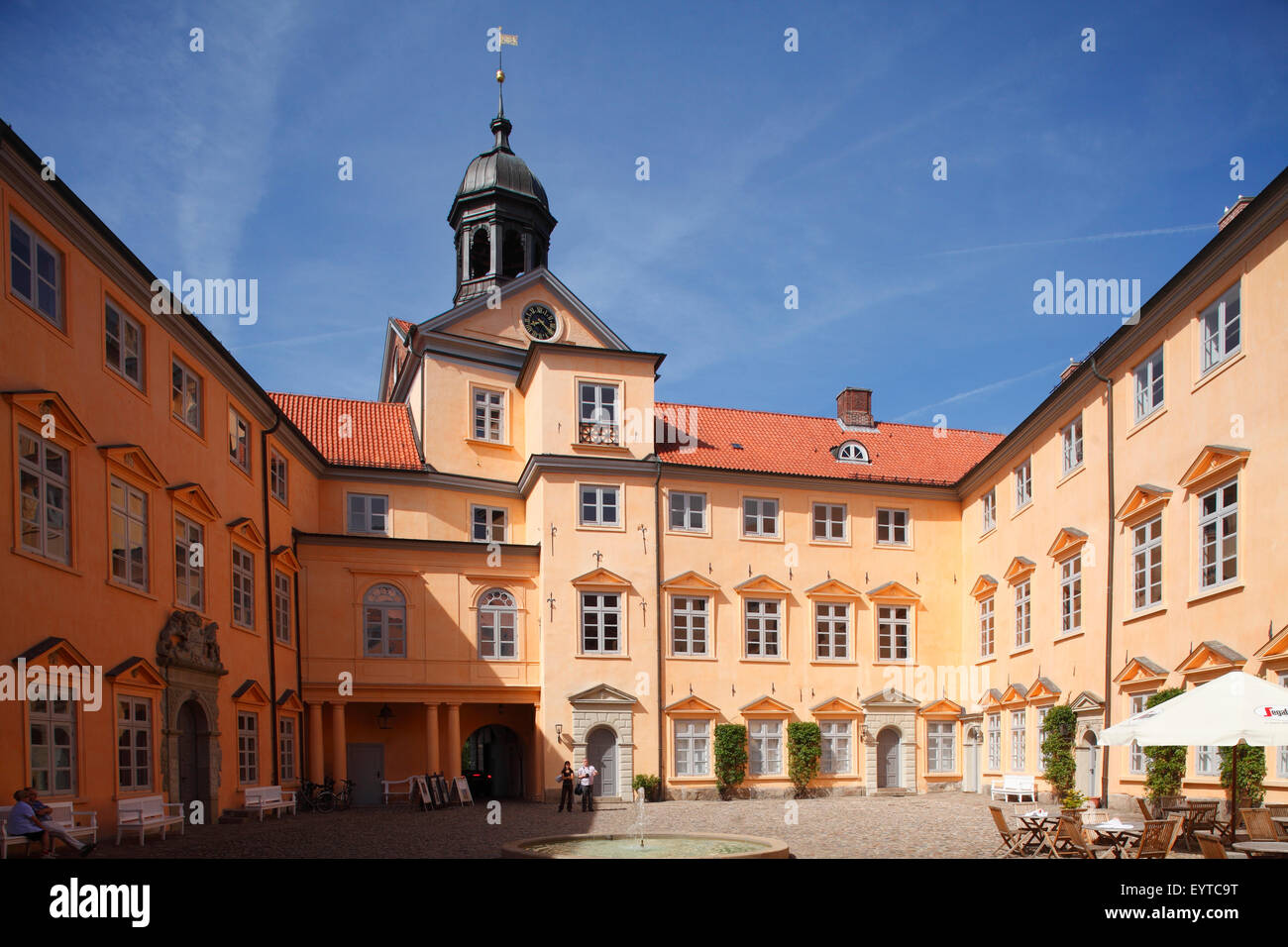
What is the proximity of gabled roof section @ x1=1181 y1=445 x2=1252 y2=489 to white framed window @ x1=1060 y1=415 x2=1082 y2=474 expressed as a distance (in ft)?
16.8

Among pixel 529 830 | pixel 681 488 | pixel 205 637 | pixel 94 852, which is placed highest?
pixel 681 488

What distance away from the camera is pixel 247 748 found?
23.6 meters

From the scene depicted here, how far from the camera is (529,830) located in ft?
67.9

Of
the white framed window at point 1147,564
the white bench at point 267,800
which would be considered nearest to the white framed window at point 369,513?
the white bench at point 267,800

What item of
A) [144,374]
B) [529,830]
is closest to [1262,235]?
[529,830]

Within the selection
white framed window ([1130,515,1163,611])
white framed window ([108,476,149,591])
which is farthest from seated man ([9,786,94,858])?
white framed window ([1130,515,1163,611])

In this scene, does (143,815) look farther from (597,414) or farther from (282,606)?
(597,414)

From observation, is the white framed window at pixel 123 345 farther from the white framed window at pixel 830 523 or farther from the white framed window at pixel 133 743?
the white framed window at pixel 830 523

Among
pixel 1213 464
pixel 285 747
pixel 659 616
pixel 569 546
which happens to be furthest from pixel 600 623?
pixel 1213 464
